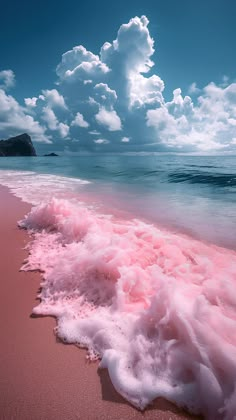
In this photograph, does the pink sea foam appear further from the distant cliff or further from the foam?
the distant cliff

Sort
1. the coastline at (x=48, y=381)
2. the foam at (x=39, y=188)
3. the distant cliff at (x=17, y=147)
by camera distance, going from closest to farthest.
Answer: the coastline at (x=48, y=381) → the foam at (x=39, y=188) → the distant cliff at (x=17, y=147)

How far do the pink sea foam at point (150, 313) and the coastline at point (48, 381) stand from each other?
0.10m

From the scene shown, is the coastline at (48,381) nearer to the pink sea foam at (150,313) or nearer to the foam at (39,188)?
the pink sea foam at (150,313)

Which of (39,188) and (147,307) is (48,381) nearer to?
(147,307)

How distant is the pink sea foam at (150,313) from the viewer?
5.97ft

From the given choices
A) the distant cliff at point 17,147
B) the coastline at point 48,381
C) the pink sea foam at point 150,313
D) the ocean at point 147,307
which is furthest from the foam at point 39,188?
the distant cliff at point 17,147

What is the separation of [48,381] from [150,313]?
119 cm

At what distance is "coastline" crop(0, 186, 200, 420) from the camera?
1747 mm

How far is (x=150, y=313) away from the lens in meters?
2.37

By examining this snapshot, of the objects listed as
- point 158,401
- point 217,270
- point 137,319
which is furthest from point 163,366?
point 217,270

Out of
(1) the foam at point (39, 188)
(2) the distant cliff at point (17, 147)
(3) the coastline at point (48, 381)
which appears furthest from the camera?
(2) the distant cliff at point (17, 147)

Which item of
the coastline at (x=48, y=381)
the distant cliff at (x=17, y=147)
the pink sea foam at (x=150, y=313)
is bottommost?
the coastline at (x=48, y=381)

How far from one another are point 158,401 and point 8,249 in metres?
4.01

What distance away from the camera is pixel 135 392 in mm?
1850
